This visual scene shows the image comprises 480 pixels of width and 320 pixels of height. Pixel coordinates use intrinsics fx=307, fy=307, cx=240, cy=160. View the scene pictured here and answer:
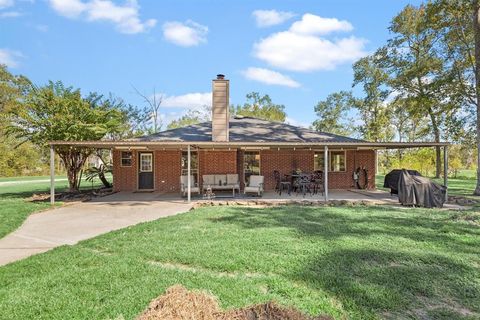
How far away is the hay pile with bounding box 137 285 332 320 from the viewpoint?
169 centimetres

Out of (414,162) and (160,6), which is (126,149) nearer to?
(160,6)

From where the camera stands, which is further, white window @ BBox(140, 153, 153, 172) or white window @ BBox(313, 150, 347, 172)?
white window @ BBox(313, 150, 347, 172)

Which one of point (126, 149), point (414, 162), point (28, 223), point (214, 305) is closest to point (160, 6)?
point (126, 149)

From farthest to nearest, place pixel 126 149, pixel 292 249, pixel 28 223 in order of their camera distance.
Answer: pixel 126 149 → pixel 28 223 → pixel 292 249

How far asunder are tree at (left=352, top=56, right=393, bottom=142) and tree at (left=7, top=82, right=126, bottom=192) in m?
19.5

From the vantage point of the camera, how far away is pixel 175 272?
4.01 metres

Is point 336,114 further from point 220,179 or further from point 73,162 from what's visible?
point 73,162

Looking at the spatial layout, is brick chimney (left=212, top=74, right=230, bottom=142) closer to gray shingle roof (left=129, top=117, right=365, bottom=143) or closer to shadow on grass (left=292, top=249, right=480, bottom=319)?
gray shingle roof (left=129, top=117, right=365, bottom=143)

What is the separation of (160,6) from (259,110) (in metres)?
29.2

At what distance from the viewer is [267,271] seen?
13.3ft

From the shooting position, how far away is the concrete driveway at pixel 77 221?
5.66m

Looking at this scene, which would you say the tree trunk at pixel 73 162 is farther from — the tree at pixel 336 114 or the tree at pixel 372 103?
the tree at pixel 336 114

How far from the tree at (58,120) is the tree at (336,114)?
32130 millimetres

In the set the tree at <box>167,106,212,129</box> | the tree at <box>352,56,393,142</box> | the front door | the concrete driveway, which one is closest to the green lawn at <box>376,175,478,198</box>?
the tree at <box>352,56,393,142</box>
